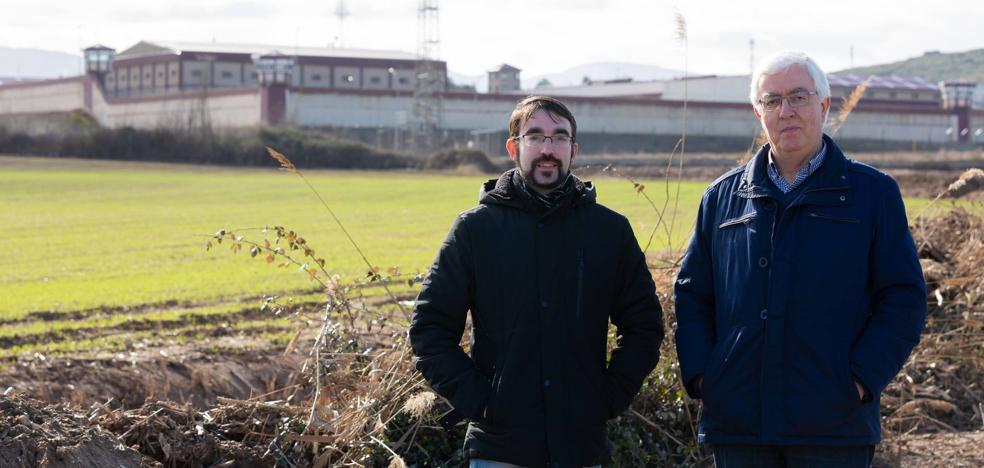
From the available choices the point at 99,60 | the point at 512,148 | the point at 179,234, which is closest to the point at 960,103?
the point at 99,60

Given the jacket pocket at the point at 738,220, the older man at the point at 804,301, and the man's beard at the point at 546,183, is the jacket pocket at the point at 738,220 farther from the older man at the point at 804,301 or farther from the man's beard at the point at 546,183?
the man's beard at the point at 546,183

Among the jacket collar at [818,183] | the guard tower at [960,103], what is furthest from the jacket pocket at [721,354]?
the guard tower at [960,103]

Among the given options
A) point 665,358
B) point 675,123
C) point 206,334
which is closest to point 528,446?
point 665,358

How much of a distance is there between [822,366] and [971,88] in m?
88.3

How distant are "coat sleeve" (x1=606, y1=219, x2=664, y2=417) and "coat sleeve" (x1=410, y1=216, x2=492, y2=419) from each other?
484 millimetres

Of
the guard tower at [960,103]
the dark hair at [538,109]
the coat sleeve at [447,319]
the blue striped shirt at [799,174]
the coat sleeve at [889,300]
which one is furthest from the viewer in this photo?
the guard tower at [960,103]

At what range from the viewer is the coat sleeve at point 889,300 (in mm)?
4242

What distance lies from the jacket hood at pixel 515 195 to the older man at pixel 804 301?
20.6 inches

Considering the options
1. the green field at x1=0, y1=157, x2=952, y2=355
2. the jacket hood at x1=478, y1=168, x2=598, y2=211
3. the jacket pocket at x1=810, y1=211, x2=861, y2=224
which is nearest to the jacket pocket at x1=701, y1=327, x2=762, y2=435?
the jacket pocket at x1=810, y1=211, x2=861, y2=224

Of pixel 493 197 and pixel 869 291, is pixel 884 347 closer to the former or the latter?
pixel 869 291

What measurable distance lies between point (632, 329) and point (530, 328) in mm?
437

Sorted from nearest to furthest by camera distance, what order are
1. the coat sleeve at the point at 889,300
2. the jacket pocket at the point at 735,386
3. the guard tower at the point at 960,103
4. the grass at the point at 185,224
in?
the coat sleeve at the point at 889,300 → the jacket pocket at the point at 735,386 → the grass at the point at 185,224 → the guard tower at the point at 960,103

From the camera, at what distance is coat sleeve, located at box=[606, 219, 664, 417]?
15.5 feet

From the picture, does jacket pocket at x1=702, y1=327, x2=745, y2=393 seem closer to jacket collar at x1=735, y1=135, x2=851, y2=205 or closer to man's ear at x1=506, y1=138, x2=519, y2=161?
jacket collar at x1=735, y1=135, x2=851, y2=205
